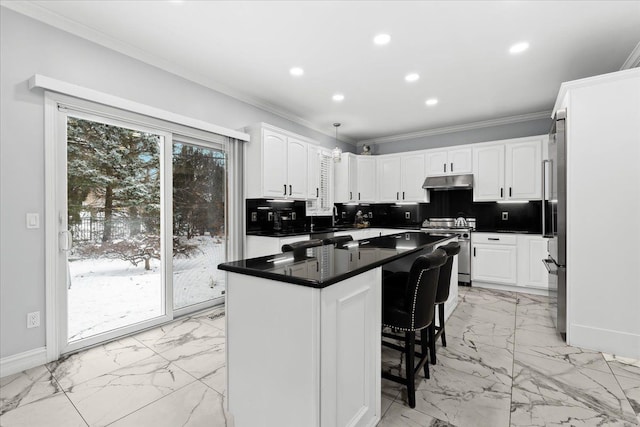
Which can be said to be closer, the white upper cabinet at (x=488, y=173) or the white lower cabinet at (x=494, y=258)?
the white lower cabinet at (x=494, y=258)

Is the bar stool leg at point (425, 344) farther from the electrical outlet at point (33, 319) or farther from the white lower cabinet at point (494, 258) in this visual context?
the white lower cabinet at point (494, 258)

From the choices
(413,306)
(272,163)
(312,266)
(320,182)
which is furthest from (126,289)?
(320,182)

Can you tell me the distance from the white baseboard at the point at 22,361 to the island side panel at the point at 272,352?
1.86 meters

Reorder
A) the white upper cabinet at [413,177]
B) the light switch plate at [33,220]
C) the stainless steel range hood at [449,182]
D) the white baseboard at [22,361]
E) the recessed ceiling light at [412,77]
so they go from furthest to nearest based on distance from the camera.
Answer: the white upper cabinet at [413,177]
the stainless steel range hood at [449,182]
the recessed ceiling light at [412,77]
the light switch plate at [33,220]
the white baseboard at [22,361]

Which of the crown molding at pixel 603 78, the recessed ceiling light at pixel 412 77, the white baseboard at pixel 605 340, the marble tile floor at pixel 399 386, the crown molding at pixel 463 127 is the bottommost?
the marble tile floor at pixel 399 386

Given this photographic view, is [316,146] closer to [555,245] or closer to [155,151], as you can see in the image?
[155,151]

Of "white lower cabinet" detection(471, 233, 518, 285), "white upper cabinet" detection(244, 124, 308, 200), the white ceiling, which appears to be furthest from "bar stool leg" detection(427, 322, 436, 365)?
"white lower cabinet" detection(471, 233, 518, 285)

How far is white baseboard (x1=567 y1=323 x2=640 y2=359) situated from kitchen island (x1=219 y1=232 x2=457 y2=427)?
2238 mm

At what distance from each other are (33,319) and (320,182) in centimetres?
386

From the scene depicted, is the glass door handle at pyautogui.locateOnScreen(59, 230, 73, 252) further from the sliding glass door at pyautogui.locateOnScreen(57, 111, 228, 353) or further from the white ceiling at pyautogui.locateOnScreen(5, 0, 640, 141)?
the white ceiling at pyautogui.locateOnScreen(5, 0, 640, 141)

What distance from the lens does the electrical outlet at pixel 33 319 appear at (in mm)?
2387

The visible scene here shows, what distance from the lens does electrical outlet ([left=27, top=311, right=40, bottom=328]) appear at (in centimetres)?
239

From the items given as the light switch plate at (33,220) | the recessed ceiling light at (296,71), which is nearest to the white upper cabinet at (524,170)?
the recessed ceiling light at (296,71)

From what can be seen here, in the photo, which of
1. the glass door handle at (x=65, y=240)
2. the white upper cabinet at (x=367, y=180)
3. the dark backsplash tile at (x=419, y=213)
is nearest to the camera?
the glass door handle at (x=65, y=240)
